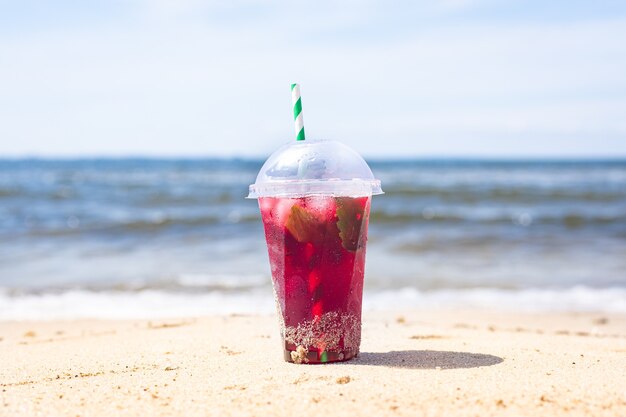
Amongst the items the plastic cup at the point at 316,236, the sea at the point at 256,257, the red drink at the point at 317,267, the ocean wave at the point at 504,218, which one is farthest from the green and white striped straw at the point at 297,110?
the ocean wave at the point at 504,218

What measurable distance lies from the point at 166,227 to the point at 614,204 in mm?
10433

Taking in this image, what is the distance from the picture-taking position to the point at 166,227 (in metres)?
12.9

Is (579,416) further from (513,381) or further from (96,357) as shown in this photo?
(96,357)

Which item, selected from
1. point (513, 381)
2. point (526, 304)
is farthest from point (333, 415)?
point (526, 304)

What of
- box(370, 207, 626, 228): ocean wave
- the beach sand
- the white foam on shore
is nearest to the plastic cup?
the beach sand

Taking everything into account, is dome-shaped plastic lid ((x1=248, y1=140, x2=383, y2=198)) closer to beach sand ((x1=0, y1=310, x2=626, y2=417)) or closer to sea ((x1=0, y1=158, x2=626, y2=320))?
beach sand ((x1=0, y1=310, x2=626, y2=417))

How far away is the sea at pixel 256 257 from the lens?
6.74m

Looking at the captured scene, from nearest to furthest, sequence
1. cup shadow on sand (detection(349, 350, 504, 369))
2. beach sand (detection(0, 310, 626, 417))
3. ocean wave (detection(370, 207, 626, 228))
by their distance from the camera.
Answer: beach sand (detection(0, 310, 626, 417)) → cup shadow on sand (detection(349, 350, 504, 369)) → ocean wave (detection(370, 207, 626, 228))

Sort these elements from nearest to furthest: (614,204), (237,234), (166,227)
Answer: (237,234) < (166,227) < (614,204)

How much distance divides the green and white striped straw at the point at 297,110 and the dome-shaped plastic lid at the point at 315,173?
0.32ft

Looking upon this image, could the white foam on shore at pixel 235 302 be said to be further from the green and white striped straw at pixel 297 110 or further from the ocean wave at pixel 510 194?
the ocean wave at pixel 510 194

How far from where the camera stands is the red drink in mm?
3041

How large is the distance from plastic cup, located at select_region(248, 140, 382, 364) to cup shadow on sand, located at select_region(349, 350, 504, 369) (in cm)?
23

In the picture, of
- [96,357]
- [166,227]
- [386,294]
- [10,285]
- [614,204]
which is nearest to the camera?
[96,357]
